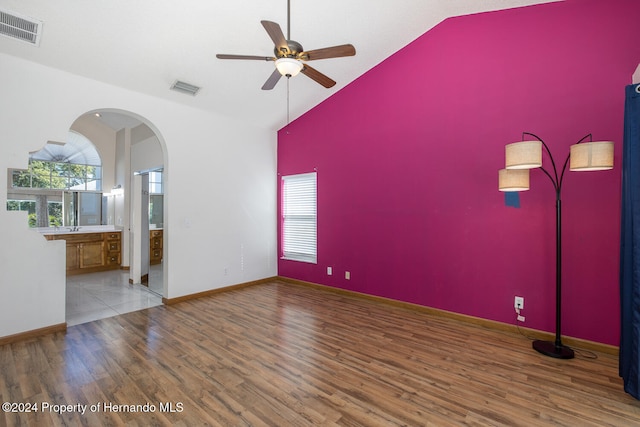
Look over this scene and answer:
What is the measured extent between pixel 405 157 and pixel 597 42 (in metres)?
2.23

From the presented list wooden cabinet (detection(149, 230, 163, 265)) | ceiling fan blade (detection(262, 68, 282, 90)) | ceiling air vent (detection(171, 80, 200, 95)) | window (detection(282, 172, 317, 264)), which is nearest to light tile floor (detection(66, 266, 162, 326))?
wooden cabinet (detection(149, 230, 163, 265))

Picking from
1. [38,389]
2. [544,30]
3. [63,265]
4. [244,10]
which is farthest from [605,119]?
[63,265]

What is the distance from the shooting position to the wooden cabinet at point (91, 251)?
6020mm

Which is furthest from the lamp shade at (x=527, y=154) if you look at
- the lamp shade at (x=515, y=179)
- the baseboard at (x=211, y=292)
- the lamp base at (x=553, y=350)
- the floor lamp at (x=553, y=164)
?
the baseboard at (x=211, y=292)

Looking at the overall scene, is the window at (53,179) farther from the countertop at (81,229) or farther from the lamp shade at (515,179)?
the lamp shade at (515,179)

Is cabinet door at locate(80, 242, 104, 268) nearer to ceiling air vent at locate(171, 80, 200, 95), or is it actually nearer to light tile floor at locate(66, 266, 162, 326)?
light tile floor at locate(66, 266, 162, 326)

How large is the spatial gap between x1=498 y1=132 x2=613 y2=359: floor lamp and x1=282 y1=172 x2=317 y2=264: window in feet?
10.5

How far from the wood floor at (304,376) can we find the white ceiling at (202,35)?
10.4ft

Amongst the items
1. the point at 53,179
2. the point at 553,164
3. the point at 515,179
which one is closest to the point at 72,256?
the point at 53,179

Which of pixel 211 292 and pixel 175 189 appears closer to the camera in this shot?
pixel 175 189

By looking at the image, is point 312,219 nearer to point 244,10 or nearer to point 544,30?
point 244,10

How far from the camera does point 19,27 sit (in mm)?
2709

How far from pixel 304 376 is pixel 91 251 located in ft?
20.8

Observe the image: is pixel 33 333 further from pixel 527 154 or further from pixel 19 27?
pixel 527 154
